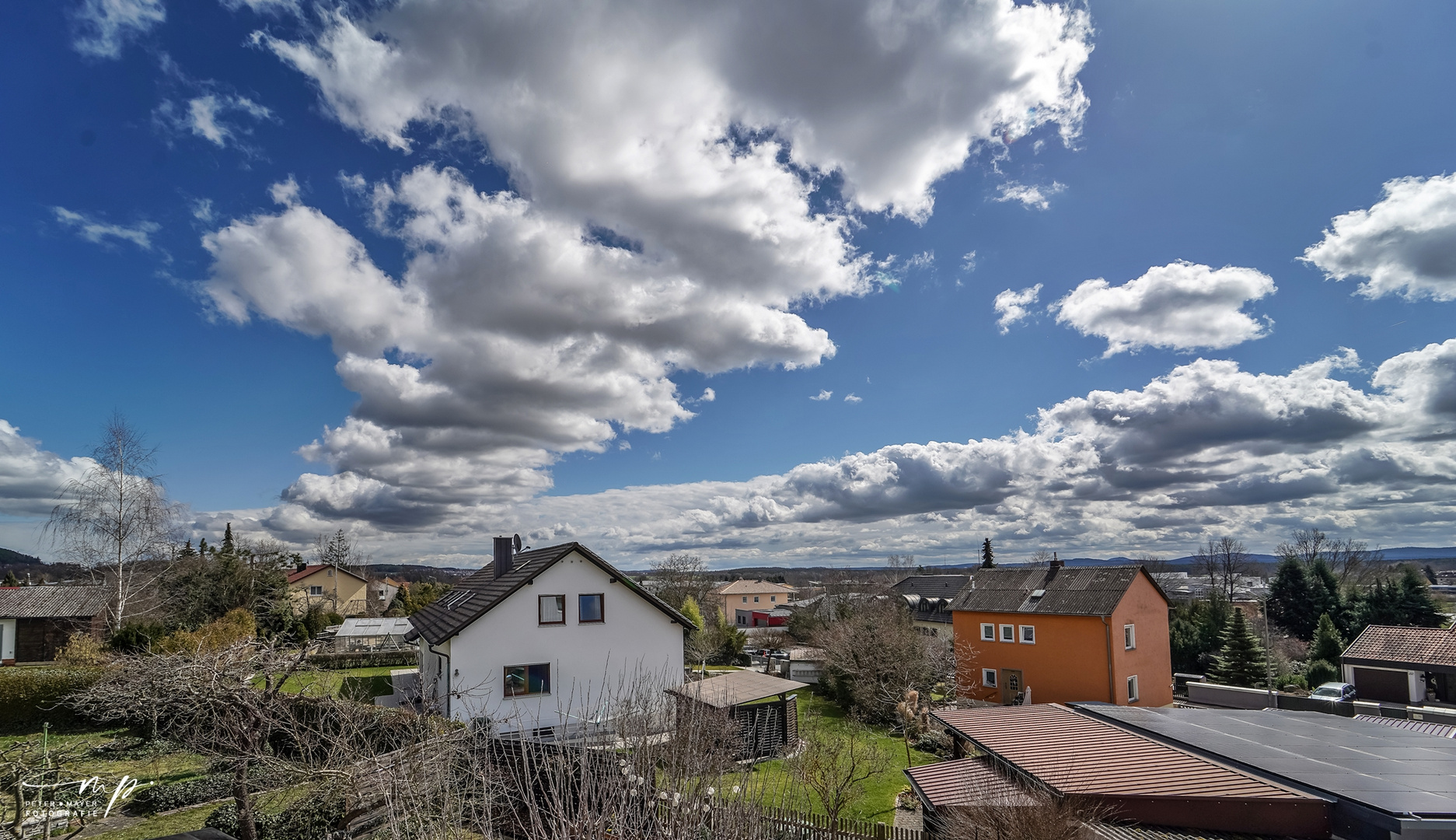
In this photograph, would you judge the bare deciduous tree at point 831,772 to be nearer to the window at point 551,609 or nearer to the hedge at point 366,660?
the window at point 551,609

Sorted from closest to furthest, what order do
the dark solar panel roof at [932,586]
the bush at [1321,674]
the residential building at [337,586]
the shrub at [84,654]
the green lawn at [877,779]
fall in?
the green lawn at [877,779]
the shrub at [84,654]
the bush at [1321,674]
the dark solar panel roof at [932,586]
the residential building at [337,586]

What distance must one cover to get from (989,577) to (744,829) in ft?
122

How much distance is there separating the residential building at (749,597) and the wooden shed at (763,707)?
241 feet

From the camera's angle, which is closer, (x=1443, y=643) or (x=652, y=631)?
(x=652, y=631)

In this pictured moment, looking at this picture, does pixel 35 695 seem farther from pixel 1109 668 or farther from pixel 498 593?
pixel 1109 668

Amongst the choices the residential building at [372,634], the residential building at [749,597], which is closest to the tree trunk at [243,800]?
the residential building at [372,634]

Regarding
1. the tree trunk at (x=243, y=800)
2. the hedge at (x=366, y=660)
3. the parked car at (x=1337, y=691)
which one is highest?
the tree trunk at (x=243, y=800)

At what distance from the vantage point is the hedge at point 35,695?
71.1ft

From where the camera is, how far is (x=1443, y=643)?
1160 inches

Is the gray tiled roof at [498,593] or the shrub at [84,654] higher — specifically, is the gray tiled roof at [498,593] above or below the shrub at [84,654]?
above

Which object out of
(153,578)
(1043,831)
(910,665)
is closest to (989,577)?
(910,665)

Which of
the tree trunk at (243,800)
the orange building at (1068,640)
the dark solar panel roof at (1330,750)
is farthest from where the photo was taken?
the orange building at (1068,640)

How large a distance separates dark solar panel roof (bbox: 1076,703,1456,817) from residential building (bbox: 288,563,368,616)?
74739 millimetres

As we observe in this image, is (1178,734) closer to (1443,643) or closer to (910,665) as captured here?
(910,665)
